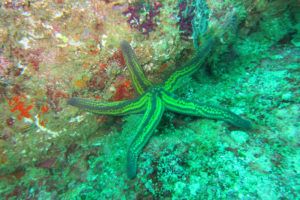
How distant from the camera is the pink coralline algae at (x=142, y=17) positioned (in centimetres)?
331

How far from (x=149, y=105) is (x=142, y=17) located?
1529 millimetres

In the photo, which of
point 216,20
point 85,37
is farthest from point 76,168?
point 216,20

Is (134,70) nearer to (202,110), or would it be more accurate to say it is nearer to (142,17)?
(142,17)

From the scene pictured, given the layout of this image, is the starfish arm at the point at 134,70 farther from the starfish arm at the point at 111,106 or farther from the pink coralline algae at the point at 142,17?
the pink coralline algae at the point at 142,17

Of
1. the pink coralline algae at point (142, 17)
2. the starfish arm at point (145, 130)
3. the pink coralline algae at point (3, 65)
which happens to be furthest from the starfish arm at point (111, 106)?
the pink coralline algae at point (142, 17)

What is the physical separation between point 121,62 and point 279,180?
289 cm

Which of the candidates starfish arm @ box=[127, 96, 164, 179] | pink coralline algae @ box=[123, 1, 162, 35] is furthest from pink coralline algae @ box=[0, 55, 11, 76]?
starfish arm @ box=[127, 96, 164, 179]

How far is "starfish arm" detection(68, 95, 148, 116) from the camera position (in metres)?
3.29

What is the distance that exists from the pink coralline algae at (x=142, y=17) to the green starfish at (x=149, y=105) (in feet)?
1.36

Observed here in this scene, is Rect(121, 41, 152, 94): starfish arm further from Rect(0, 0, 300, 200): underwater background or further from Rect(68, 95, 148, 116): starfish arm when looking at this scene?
Rect(68, 95, 148, 116): starfish arm

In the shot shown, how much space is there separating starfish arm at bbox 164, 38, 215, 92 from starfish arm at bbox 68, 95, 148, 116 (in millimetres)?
537

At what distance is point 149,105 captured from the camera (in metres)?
3.44

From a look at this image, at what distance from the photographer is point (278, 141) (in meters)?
2.65

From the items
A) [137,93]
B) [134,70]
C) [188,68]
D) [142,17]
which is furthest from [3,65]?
[188,68]
